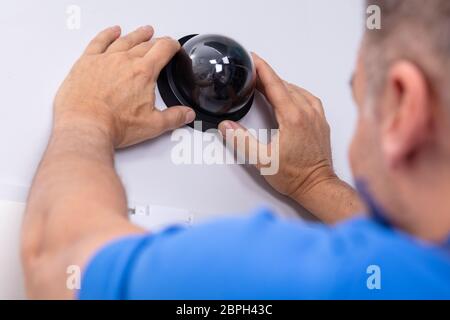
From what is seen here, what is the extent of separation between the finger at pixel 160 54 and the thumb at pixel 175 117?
0.05 meters

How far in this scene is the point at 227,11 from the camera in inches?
41.4

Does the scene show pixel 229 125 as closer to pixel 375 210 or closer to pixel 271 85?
pixel 271 85

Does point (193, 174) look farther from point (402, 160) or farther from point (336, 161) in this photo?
point (402, 160)

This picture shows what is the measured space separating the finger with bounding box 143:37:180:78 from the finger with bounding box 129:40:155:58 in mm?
10

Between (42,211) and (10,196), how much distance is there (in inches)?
5.2

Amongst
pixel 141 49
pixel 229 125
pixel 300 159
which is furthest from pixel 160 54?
pixel 300 159

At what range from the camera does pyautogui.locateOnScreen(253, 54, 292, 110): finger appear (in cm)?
100

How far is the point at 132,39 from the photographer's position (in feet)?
3.06

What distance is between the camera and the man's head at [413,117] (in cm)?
51

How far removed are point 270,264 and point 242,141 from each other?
0.47m

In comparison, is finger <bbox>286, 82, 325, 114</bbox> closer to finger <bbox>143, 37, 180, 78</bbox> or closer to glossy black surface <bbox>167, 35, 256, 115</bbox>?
glossy black surface <bbox>167, 35, 256, 115</bbox>

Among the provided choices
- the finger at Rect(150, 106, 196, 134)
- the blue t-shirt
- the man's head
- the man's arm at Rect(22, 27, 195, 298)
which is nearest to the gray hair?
the man's head

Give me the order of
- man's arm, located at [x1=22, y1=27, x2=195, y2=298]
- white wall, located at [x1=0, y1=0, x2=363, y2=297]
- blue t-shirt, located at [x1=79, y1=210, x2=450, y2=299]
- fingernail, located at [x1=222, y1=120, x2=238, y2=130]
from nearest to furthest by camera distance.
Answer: blue t-shirt, located at [x1=79, y1=210, x2=450, y2=299]
man's arm, located at [x1=22, y1=27, x2=195, y2=298]
white wall, located at [x1=0, y1=0, x2=363, y2=297]
fingernail, located at [x1=222, y1=120, x2=238, y2=130]
